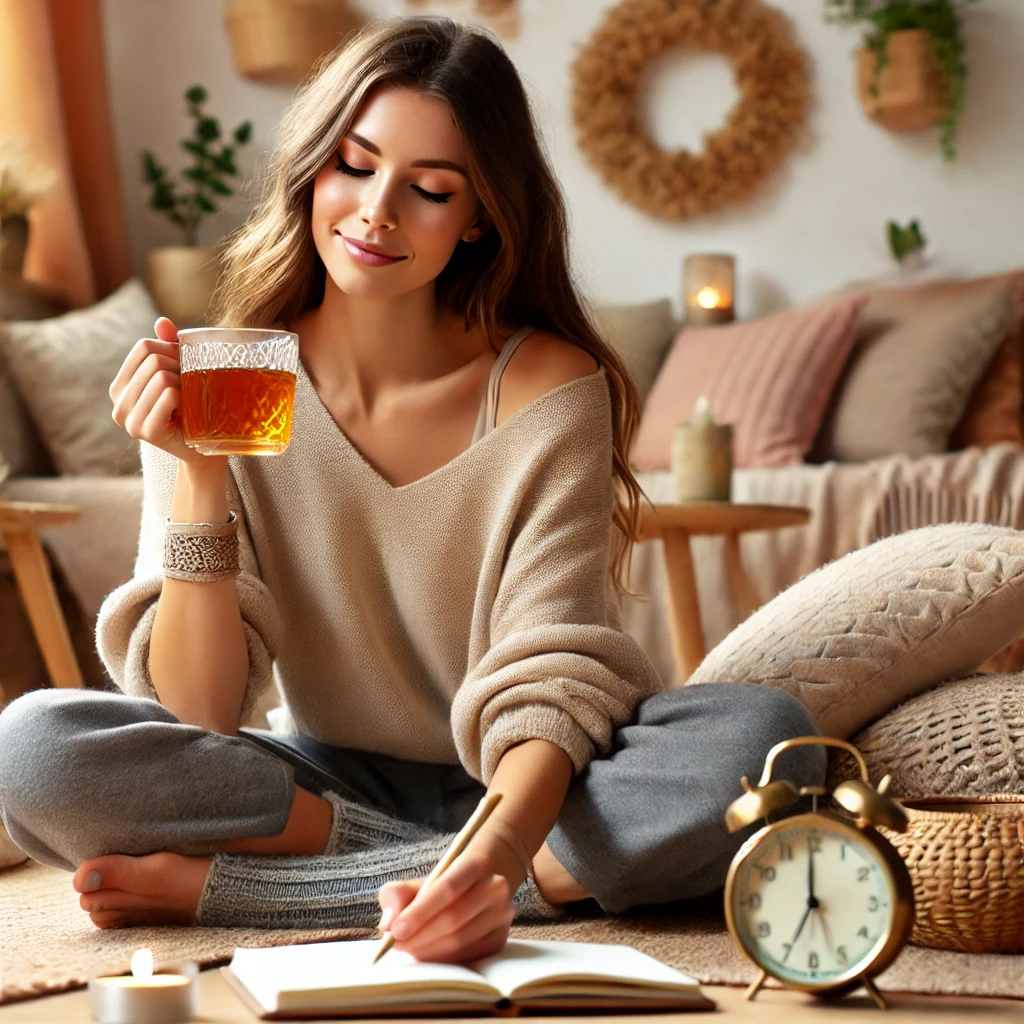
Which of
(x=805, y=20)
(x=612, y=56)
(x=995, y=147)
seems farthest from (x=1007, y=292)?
(x=612, y=56)

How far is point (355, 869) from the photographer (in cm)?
153

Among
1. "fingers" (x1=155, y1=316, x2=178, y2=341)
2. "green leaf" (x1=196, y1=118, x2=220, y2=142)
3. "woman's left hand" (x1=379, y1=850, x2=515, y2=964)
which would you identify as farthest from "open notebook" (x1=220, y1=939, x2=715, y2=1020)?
"green leaf" (x1=196, y1=118, x2=220, y2=142)

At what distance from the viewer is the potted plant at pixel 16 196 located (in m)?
4.08

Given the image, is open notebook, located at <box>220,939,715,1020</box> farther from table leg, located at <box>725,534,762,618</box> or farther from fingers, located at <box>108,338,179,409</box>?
table leg, located at <box>725,534,762,618</box>

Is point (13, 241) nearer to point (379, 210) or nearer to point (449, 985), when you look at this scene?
point (379, 210)

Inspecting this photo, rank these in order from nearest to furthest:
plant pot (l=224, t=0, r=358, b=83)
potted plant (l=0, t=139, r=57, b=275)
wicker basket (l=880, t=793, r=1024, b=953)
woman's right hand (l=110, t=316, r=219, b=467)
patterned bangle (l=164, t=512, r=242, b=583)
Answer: wicker basket (l=880, t=793, r=1024, b=953) < woman's right hand (l=110, t=316, r=219, b=467) < patterned bangle (l=164, t=512, r=242, b=583) < potted plant (l=0, t=139, r=57, b=275) < plant pot (l=224, t=0, r=358, b=83)

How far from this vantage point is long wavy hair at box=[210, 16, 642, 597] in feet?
5.40

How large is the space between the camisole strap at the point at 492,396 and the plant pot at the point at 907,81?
2.91 meters

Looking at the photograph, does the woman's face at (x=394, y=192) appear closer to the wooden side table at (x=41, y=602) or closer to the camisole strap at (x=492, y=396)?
the camisole strap at (x=492, y=396)

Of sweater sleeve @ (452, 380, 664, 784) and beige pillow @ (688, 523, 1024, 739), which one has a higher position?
sweater sleeve @ (452, 380, 664, 784)

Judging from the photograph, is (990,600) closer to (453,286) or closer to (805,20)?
(453,286)

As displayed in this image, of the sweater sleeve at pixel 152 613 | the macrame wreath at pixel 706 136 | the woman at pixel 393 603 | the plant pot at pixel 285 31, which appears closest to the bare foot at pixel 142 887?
the woman at pixel 393 603

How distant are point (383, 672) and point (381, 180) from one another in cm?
56

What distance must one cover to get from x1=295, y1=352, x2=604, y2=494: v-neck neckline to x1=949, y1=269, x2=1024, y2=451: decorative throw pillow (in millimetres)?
2405
